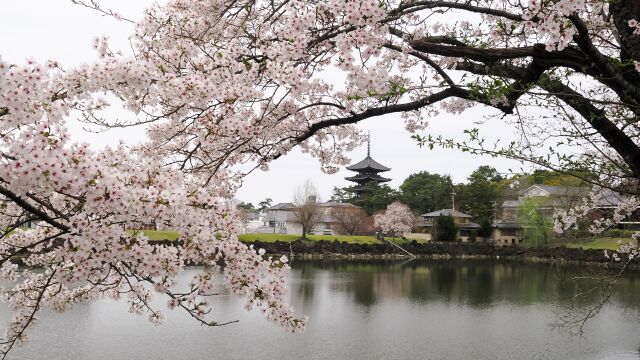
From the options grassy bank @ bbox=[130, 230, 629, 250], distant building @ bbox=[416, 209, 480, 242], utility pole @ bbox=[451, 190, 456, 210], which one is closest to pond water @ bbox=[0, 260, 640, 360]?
grassy bank @ bbox=[130, 230, 629, 250]

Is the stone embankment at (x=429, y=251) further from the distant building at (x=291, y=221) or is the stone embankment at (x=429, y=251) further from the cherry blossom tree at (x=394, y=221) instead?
the distant building at (x=291, y=221)

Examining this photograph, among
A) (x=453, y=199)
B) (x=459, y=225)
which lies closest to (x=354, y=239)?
(x=459, y=225)

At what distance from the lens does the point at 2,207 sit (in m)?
2.67

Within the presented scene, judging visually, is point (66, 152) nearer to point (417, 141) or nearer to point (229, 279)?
point (229, 279)

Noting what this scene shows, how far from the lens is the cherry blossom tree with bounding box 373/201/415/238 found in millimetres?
34219

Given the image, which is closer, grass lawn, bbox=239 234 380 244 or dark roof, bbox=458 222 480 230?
grass lawn, bbox=239 234 380 244

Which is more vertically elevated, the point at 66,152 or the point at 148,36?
the point at 148,36

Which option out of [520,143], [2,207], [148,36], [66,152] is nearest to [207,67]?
[148,36]

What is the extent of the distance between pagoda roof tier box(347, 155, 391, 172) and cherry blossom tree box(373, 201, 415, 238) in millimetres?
11544

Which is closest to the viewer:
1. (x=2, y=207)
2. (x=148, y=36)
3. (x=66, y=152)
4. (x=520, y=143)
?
(x=66, y=152)

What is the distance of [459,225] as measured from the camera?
1396 inches

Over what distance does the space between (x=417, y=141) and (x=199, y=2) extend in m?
2.39

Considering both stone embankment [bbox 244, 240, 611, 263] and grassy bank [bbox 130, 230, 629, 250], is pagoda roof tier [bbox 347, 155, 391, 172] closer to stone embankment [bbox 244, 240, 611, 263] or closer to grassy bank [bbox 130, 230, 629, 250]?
grassy bank [bbox 130, 230, 629, 250]

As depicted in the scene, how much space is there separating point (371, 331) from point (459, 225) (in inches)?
1031
